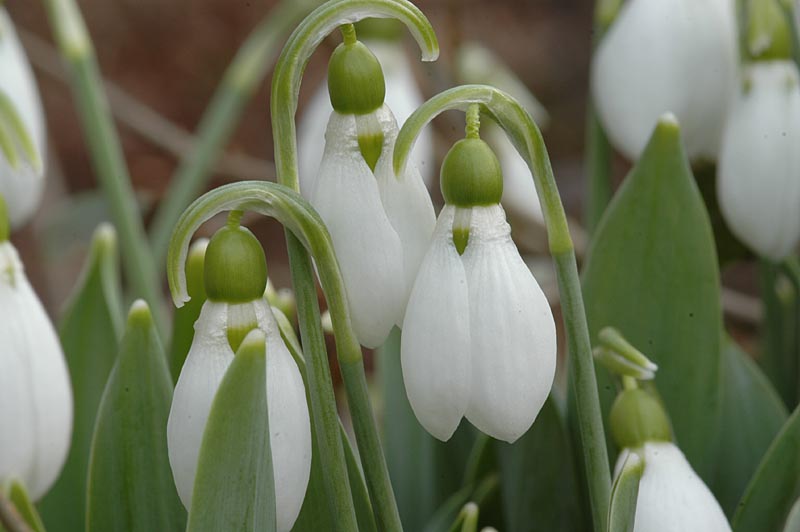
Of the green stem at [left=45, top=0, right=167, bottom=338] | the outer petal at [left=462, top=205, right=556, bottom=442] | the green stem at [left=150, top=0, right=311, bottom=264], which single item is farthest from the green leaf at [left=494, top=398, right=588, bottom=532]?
the green stem at [left=150, top=0, right=311, bottom=264]

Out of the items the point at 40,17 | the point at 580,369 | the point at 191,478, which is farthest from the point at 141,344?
the point at 40,17

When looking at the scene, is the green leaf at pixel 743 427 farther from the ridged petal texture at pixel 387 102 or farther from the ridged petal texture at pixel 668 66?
the ridged petal texture at pixel 387 102

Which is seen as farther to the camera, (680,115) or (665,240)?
(680,115)

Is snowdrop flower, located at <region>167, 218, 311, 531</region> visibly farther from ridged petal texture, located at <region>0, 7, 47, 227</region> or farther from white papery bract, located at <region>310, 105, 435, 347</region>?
ridged petal texture, located at <region>0, 7, 47, 227</region>

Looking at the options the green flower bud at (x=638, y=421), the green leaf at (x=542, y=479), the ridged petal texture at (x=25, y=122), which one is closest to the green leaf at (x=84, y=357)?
the ridged petal texture at (x=25, y=122)

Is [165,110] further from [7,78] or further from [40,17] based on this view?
[7,78]

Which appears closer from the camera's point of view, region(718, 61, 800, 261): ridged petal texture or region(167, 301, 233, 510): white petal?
region(167, 301, 233, 510): white petal
